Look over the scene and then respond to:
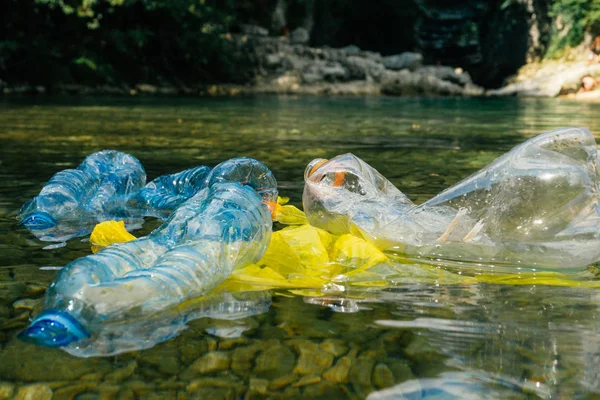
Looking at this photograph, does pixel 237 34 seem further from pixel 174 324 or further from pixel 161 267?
pixel 174 324

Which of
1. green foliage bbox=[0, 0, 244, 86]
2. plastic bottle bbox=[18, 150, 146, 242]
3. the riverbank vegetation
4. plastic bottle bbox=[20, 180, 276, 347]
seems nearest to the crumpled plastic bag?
plastic bottle bbox=[20, 180, 276, 347]

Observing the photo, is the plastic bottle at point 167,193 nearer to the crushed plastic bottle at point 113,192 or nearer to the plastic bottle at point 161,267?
the crushed plastic bottle at point 113,192

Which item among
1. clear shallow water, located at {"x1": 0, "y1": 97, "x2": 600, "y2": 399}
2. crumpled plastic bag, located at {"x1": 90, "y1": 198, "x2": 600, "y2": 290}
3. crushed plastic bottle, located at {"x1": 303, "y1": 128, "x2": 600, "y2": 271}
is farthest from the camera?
crushed plastic bottle, located at {"x1": 303, "y1": 128, "x2": 600, "y2": 271}

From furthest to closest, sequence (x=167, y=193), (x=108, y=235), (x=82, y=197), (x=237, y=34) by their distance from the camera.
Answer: (x=237, y=34) → (x=167, y=193) → (x=82, y=197) → (x=108, y=235)

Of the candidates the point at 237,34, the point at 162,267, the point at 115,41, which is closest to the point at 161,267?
the point at 162,267

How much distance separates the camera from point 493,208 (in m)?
2.26

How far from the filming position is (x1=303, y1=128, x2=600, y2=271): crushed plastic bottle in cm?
215

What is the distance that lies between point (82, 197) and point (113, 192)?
14 cm

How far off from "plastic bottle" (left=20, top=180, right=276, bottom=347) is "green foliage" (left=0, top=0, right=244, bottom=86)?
19.1 metres

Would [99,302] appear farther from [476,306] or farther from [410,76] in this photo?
[410,76]

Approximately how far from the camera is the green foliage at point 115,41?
20641 mm

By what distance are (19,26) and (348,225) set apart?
21.7 metres

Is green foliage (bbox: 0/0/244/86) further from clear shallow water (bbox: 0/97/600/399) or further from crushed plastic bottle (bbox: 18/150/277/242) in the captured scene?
clear shallow water (bbox: 0/97/600/399)

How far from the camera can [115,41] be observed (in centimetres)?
2241
